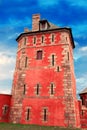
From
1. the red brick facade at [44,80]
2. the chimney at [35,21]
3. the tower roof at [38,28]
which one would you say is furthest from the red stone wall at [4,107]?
→ the chimney at [35,21]

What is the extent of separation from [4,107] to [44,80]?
7.05 meters

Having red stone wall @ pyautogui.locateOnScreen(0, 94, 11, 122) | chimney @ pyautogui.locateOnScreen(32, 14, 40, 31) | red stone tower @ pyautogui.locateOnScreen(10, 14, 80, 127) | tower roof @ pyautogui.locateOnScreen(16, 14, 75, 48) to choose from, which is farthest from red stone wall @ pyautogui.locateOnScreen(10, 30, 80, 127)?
chimney @ pyautogui.locateOnScreen(32, 14, 40, 31)

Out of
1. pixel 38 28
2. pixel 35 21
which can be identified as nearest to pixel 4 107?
pixel 38 28

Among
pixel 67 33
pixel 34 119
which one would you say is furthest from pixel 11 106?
pixel 67 33

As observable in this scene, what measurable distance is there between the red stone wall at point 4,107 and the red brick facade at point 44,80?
47.0 inches

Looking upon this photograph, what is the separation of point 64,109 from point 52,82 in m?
4.03

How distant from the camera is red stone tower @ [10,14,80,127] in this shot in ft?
80.4

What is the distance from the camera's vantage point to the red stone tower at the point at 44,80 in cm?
2451

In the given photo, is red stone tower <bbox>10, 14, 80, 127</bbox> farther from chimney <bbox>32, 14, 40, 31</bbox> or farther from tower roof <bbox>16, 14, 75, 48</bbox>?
chimney <bbox>32, 14, 40, 31</bbox>

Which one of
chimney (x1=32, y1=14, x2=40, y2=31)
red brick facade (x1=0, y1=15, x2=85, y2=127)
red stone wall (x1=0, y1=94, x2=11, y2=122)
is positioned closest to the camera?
red brick facade (x1=0, y1=15, x2=85, y2=127)

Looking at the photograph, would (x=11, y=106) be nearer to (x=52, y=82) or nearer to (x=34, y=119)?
(x=34, y=119)

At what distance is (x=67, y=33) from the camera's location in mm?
28984

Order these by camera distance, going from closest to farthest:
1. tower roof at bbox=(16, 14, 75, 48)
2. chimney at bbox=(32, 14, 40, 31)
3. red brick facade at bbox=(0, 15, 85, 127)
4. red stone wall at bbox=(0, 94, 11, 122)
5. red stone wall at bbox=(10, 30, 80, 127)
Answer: red stone wall at bbox=(10, 30, 80, 127)
red brick facade at bbox=(0, 15, 85, 127)
red stone wall at bbox=(0, 94, 11, 122)
tower roof at bbox=(16, 14, 75, 48)
chimney at bbox=(32, 14, 40, 31)

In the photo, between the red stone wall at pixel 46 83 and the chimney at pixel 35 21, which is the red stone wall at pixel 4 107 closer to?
the red stone wall at pixel 46 83
